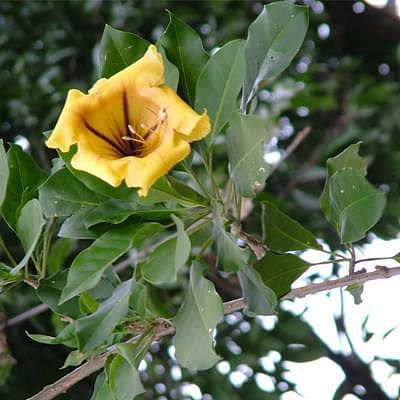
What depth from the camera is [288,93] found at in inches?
68.9

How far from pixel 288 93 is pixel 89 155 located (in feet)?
3.96

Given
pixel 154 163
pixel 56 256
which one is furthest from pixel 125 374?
pixel 56 256

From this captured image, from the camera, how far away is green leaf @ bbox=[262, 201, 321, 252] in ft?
2.43

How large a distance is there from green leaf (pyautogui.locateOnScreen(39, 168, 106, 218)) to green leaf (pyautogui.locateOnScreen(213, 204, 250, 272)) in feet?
0.38

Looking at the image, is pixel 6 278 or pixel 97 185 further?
pixel 6 278

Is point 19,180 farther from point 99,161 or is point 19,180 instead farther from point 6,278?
point 99,161

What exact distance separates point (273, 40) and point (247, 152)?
14cm

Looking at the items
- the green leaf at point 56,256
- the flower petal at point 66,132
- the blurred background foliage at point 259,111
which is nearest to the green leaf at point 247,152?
the flower petal at point 66,132

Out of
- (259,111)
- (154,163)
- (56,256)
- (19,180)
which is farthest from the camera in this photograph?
(259,111)

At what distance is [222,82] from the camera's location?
685 millimetres

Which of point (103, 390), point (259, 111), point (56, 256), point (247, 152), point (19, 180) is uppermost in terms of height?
point (247, 152)

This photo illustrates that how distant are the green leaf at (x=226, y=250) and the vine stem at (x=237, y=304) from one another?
6 centimetres

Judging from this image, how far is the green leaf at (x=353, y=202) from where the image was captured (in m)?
0.67

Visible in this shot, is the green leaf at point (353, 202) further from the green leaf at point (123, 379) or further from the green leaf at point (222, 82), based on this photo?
the green leaf at point (123, 379)
